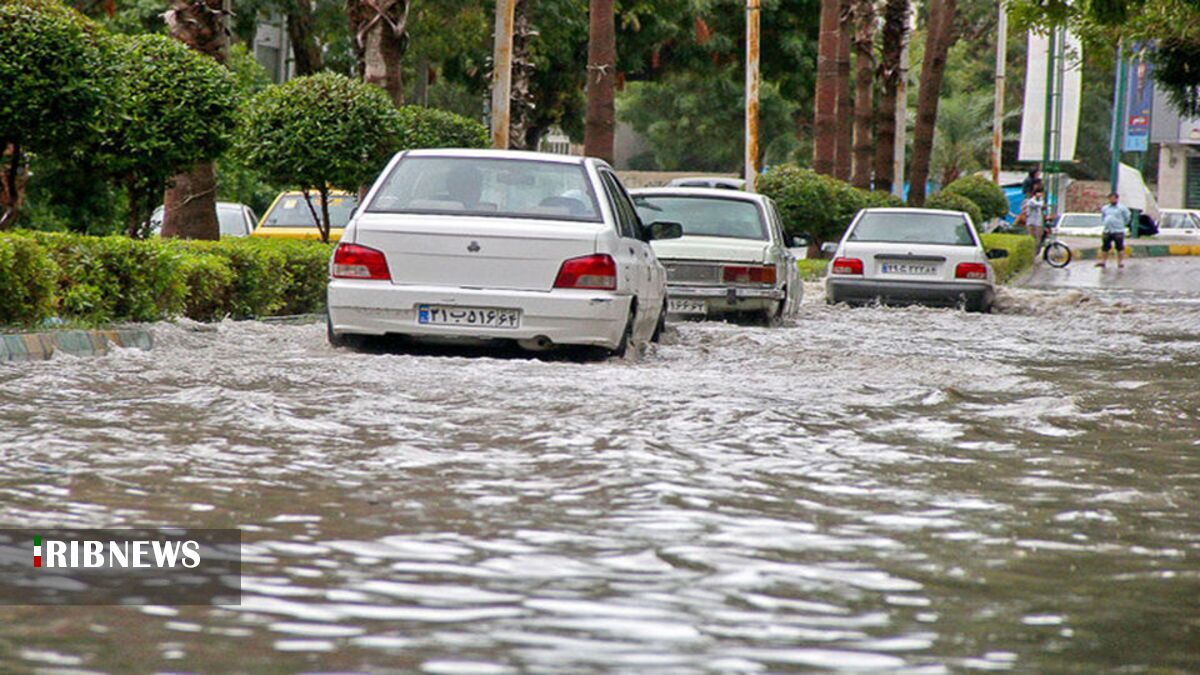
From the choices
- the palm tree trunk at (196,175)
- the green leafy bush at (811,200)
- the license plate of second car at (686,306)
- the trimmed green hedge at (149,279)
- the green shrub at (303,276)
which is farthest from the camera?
the green leafy bush at (811,200)

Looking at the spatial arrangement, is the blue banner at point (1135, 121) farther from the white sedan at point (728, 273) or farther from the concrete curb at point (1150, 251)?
the white sedan at point (728, 273)

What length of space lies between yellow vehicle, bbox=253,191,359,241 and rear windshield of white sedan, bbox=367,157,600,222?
12582 mm

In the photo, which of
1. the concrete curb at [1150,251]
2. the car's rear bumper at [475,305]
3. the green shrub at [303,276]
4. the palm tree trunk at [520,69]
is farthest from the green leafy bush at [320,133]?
the concrete curb at [1150,251]

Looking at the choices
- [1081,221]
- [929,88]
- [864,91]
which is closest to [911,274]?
[864,91]

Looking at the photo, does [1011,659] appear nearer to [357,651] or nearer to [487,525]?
[357,651]

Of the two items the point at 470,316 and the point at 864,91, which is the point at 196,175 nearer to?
the point at 470,316

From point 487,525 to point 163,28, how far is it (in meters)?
40.1

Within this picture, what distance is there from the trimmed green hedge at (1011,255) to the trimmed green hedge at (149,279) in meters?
18.2

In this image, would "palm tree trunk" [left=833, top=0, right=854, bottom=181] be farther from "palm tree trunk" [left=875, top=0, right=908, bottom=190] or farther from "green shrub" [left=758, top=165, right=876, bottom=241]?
"green shrub" [left=758, top=165, right=876, bottom=241]

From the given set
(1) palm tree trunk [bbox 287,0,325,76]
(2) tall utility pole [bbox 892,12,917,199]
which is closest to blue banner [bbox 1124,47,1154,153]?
(2) tall utility pole [bbox 892,12,917,199]

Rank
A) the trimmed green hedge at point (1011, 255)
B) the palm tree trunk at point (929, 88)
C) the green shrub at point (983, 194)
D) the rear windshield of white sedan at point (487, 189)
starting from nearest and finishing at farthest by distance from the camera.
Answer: the rear windshield of white sedan at point (487, 189) → the trimmed green hedge at point (1011, 255) → the palm tree trunk at point (929, 88) → the green shrub at point (983, 194)

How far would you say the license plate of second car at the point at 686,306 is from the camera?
61.2 feet

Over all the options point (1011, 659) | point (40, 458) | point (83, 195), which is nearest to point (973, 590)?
point (1011, 659)

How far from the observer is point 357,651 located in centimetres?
454
